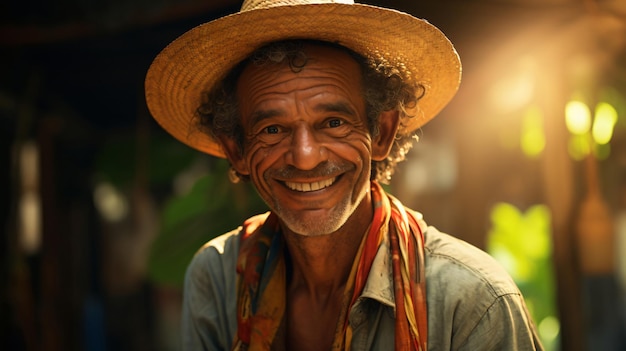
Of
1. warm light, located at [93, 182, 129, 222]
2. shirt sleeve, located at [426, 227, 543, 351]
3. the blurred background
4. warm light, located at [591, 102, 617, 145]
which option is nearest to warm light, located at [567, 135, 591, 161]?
the blurred background

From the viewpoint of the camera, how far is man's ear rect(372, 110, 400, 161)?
2.41 m

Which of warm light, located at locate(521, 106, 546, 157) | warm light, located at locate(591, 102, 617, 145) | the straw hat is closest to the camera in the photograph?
the straw hat

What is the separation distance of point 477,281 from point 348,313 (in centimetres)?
39

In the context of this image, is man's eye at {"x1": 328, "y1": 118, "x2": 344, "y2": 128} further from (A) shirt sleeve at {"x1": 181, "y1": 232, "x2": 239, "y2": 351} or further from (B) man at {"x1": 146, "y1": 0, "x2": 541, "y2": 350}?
(A) shirt sleeve at {"x1": 181, "y1": 232, "x2": 239, "y2": 351}

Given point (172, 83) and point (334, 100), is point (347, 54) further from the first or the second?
point (172, 83)

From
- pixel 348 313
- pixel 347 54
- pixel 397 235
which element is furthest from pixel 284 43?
pixel 348 313

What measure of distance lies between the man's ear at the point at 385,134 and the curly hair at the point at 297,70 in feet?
0.09

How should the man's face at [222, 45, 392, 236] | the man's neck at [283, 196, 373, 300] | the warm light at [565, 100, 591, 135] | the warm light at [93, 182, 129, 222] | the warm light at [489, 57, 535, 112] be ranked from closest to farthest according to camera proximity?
the man's face at [222, 45, 392, 236] → the man's neck at [283, 196, 373, 300] → the warm light at [489, 57, 535, 112] → the warm light at [565, 100, 591, 135] → the warm light at [93, 182, 129, 222]

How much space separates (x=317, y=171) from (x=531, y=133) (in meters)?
3.28

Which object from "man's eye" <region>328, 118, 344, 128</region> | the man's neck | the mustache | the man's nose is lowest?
the man's neck

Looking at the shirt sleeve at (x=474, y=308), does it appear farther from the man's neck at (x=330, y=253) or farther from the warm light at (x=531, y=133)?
the warm light at (x=531, y=133)

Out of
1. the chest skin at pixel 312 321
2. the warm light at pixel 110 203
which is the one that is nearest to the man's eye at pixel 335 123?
the chest skin at pixel 312 321

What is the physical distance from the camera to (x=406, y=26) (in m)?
2.14

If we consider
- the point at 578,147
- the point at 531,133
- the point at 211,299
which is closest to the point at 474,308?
the point at 211,299
